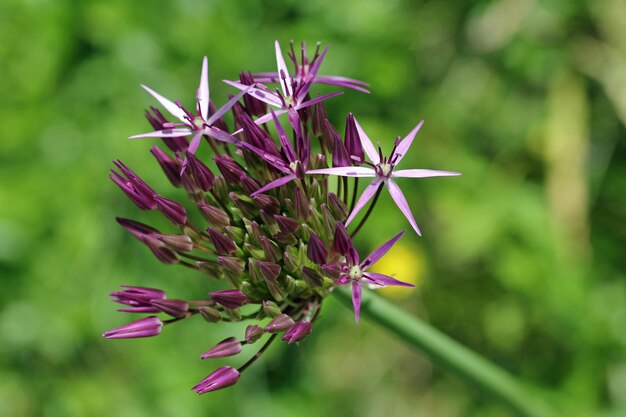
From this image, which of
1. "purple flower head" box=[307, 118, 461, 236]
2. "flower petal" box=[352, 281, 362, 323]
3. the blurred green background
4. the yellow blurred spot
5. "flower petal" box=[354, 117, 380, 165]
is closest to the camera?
"flower petal" box=[352, 281, 362, 323]

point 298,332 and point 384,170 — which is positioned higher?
point 384,170

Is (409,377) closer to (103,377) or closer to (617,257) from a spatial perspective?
(617,257)

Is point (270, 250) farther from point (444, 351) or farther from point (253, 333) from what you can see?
point (444, 351)

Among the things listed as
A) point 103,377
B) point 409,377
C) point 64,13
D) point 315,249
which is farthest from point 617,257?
point 64,13

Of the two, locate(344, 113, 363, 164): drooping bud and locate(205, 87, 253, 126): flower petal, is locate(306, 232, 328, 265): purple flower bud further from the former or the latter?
locate(205, 87, 253, 126): flower petal

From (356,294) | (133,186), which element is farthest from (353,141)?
(133,186)

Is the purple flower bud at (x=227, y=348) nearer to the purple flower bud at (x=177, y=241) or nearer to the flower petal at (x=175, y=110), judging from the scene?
the purple flower bud at (x=177, y=241)

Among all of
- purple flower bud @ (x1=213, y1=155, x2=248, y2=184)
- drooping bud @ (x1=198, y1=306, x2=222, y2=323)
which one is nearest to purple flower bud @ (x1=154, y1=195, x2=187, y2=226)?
purple flower bud @ (x1=213, y1=155, x2=248, y2=184)

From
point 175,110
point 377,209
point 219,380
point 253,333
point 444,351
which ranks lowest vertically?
point 377,209
